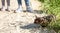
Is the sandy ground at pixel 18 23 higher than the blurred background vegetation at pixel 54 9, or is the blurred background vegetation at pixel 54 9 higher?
the blurred background vegetation at pixel 54 9

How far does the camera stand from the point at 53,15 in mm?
6426

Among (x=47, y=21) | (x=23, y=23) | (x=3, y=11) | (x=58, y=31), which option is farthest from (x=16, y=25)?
(x=3, y=11)

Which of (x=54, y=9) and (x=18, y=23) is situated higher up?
(x=54, y=9)

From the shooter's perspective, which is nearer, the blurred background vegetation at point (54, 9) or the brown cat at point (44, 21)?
the blurred background vegetation at point (54, 9)

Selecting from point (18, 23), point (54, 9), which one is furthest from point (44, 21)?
point (18, 23)

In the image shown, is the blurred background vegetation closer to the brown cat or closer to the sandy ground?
the brown cat

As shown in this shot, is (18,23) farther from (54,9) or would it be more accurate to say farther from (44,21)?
(54,9)

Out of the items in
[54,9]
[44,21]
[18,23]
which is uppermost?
[54,9]

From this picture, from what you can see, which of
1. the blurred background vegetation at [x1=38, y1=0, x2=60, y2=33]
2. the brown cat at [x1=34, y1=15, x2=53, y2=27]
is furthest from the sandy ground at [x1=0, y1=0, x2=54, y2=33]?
the blurred background vegetation at [x1=38, y1=0, x2=60, y2=33]

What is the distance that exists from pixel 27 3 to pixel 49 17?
155 centimetres

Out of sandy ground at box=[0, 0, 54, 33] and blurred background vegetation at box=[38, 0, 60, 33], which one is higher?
blurred background vegetation at box=[38, 0, 60, 33]

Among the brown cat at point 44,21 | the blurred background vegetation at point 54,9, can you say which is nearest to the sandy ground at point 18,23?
the brown cat at point 44,21

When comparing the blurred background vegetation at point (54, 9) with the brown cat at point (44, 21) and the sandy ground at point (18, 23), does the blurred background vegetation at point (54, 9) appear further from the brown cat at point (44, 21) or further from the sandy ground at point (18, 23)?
the sandy ground at point (18, 23)

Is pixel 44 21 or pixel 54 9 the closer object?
pixel 44 21
